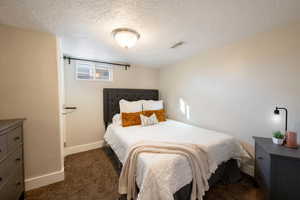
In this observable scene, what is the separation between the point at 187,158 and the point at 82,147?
8.38 feet

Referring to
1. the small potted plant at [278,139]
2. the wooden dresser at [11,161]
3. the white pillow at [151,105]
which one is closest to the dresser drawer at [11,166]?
the wooden dresser at [11,161]

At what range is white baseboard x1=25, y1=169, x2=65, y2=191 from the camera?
1.66 metres

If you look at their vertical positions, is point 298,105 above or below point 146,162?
above

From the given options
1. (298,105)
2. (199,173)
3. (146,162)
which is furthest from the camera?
(298,105)

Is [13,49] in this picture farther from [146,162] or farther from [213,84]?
[213,84]

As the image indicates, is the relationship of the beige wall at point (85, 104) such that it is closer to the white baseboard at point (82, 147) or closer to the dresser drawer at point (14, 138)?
the white baseboard at point (82, 147)

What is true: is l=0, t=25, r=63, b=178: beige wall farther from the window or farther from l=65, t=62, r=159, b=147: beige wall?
the window

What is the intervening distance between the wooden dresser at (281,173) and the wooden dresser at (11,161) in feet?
8.40

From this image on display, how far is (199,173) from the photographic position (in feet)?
4.34

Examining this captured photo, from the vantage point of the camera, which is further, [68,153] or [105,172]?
[68,153]

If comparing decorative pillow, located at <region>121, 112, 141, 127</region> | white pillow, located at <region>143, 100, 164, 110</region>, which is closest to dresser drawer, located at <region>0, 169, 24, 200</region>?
decorative pillow, located at <region>121, 112, 141, 127</region>

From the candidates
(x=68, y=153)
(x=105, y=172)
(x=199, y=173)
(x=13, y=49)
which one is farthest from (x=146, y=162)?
(x=68, y=153)

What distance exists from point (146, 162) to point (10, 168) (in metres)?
1.40

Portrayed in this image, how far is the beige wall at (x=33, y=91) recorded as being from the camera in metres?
1.57
